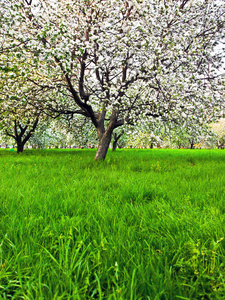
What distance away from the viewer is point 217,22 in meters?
7.77

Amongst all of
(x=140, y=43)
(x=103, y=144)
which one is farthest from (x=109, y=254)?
(x=103, y=144)

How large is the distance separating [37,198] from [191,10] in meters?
9.01

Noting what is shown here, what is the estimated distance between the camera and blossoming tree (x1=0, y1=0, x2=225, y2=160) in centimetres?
653

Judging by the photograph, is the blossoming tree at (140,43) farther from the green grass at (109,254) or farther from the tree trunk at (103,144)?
the green grass at (109,254)

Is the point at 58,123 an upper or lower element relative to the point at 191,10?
lower

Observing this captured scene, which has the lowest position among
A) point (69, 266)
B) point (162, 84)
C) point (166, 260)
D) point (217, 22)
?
point (69, 266)

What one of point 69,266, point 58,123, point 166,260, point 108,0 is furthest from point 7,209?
point 58,123

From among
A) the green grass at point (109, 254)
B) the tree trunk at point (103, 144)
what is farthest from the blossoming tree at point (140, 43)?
the green grass at point (109, 254)

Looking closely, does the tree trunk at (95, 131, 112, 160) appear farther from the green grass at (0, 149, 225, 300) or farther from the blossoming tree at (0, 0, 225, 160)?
the green grass at (0, 149, 225, 300)

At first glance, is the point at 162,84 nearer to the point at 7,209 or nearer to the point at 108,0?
the point at 108,0

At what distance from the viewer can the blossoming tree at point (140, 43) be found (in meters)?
6.53

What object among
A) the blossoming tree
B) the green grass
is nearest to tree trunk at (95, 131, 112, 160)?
the blossoming tree

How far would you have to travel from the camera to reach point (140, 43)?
276 inches

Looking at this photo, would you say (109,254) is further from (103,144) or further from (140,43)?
(103,144)
